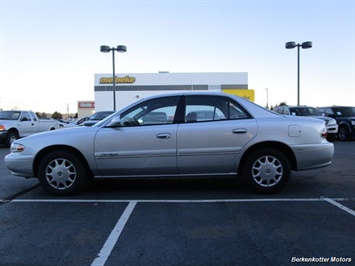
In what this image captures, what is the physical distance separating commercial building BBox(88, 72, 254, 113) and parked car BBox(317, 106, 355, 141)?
3750cm

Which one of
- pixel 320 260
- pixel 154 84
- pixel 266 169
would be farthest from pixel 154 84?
pixel 320 260

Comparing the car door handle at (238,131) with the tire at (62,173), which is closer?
the car door handle at (238,131)

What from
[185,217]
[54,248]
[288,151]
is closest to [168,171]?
[185,217]

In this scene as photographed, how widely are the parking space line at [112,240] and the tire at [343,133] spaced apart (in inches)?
547

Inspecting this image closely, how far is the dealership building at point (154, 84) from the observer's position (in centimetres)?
5522

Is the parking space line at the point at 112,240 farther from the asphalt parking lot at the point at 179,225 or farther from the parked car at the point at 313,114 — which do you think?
the parked car at the point at 313,114

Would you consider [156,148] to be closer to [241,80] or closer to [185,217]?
[185,217]

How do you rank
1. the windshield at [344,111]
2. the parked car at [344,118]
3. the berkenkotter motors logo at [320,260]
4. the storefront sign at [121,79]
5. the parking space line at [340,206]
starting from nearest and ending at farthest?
the berkenkotter motors logo at [320,260]
the parking space line at [340,206]
the parked car at [344,118]
the windshield at [344,111]
the storefront sign at [121,79]

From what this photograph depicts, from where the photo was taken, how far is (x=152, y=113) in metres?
5.80

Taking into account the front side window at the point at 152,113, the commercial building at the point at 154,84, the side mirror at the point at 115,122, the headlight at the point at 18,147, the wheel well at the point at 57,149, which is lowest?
the wheel well at the point at 57,149

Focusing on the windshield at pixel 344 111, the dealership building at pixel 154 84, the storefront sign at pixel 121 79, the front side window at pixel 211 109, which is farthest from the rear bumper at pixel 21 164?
the storefront sign at pixel 121 79

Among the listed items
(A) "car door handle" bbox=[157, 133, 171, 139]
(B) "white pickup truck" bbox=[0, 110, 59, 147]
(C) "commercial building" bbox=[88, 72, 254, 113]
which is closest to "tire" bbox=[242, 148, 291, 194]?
(A) "car door handle" bbox=[157, 133, 171, 139]

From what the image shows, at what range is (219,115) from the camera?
18.9 ft

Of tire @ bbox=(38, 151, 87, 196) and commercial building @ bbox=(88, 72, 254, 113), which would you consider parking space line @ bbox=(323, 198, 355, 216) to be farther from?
commercial building @ bbox=(88, 72, 254, 113)
